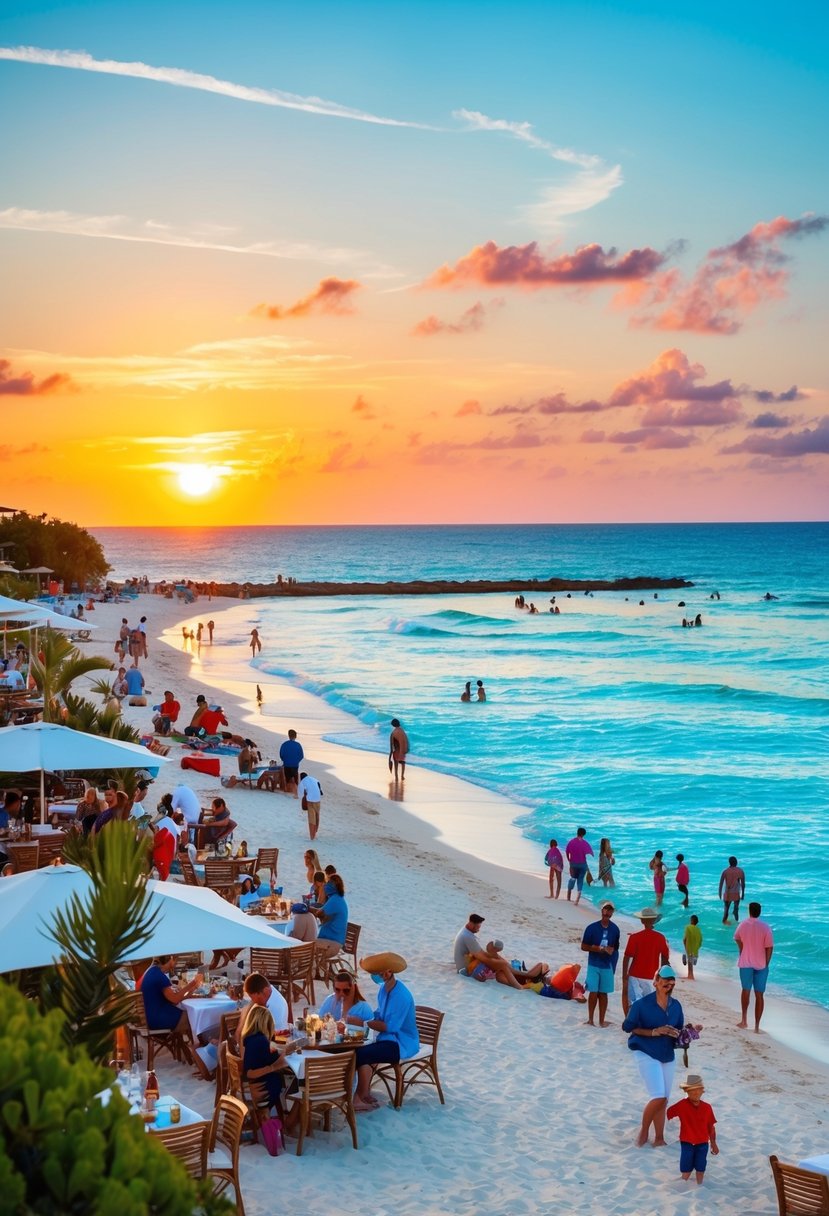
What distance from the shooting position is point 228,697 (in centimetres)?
3950

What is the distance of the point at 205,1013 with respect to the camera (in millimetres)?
9789

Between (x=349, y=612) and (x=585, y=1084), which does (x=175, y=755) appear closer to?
(x=585, y=1084)

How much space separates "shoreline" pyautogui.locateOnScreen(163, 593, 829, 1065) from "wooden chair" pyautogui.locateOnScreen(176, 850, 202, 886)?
223 inches

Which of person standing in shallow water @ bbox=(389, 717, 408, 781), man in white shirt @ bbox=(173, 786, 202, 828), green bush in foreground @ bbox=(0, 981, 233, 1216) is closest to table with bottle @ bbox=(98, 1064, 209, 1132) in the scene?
green bush in foreground @ bbox=(0, 981, 233, 1216)

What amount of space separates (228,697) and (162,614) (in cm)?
3423

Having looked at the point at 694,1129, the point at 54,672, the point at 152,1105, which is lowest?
the point at 694,1129

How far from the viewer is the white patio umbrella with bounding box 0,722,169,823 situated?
42.6 feet

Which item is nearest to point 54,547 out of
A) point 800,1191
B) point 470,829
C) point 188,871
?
point 470,829

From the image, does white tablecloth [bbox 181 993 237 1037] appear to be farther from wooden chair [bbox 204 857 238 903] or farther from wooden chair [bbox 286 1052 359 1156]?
wooden chair [bbox 204 857 238 903]

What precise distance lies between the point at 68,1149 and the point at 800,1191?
6.18 m

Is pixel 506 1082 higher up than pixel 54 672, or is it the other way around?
pixel 54 672

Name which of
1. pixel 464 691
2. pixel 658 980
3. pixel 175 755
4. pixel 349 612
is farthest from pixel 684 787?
pixel 349 612

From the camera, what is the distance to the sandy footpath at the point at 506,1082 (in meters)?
8.45

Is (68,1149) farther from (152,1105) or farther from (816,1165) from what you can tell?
(816,1165)
